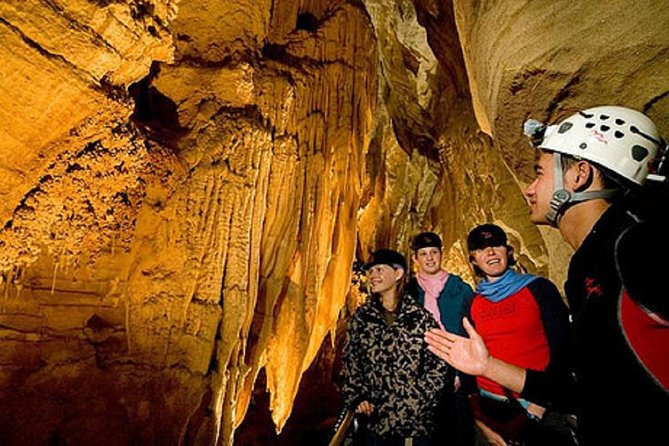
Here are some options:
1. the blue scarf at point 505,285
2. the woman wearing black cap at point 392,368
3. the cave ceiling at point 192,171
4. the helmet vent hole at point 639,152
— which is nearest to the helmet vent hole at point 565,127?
the helmet vent hole at point 639,152

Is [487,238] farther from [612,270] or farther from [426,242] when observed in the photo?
[612,270]

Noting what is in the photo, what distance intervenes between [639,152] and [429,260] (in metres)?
1.75

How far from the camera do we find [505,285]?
7.57 feet

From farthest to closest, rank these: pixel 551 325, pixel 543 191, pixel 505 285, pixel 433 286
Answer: pixel 433 286, pixel 505 285, pixel 551 325, pixel 543 191

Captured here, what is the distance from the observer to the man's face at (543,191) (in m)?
1.47

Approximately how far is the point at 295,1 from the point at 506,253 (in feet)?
12.2

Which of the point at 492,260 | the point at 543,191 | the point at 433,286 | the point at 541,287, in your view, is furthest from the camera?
the point at 433,286

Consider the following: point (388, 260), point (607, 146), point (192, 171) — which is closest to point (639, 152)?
point (607, 146)

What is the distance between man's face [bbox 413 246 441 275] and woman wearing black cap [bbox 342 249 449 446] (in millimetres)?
405

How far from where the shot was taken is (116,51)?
200 centimetres

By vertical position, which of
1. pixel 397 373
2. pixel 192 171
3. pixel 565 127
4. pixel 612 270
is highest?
pixel 192 171

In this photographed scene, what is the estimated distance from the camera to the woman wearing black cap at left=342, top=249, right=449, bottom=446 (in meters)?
2.38

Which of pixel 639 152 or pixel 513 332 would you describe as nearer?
pixel 639 152

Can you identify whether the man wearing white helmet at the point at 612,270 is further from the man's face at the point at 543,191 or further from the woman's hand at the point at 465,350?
the woman's hand at the point at 465,350
